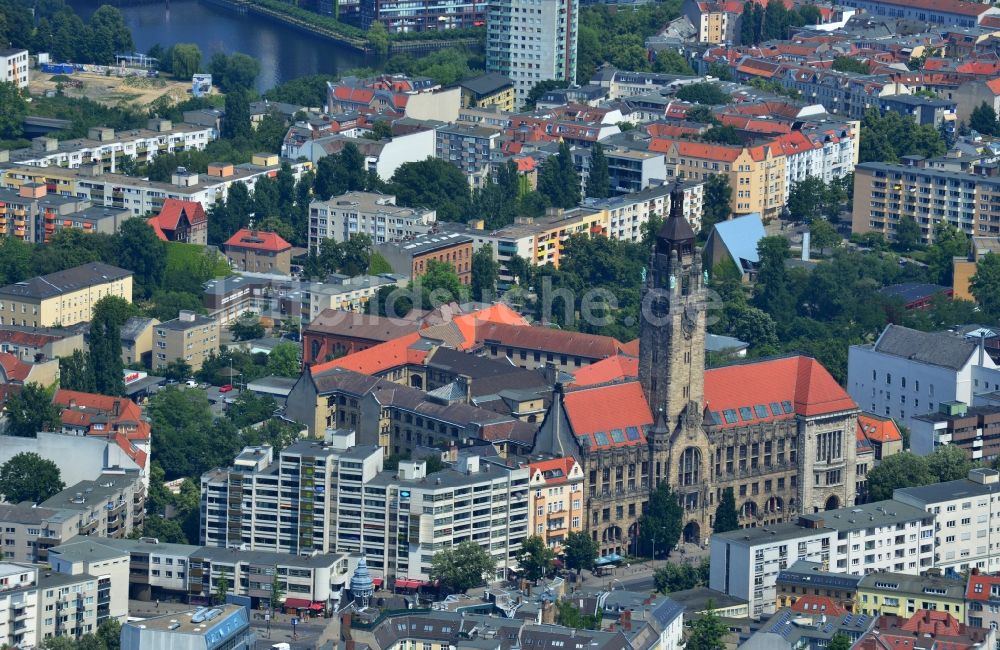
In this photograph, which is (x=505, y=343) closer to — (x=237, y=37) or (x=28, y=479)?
(x=28, y=479)

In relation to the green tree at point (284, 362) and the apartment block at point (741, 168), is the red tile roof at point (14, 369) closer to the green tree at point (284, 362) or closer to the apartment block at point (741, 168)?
the green tree at point (284, 362)

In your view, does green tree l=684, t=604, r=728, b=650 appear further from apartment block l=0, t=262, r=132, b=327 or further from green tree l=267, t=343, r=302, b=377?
apartment block l=0, t=262, r=132, b=327

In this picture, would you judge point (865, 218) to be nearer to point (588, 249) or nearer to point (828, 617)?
point (588, 249)

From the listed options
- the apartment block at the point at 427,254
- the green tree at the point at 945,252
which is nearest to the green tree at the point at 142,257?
the apartment block at the point at 427,254

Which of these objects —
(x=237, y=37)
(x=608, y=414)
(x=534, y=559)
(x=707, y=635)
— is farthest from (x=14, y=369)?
(x=237, y=37)

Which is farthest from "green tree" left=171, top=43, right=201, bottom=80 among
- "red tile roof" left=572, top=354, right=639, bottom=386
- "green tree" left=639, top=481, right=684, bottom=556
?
"green tree" left=639, top=481, right=684, bottom=556
